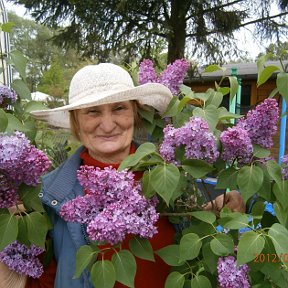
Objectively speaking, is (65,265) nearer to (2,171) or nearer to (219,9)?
(2,171)

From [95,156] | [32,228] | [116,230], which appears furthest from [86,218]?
[95,156]

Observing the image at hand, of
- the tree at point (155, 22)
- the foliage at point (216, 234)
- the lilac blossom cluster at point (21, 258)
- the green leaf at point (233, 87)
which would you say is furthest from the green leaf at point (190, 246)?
the tree at point (155, 22)

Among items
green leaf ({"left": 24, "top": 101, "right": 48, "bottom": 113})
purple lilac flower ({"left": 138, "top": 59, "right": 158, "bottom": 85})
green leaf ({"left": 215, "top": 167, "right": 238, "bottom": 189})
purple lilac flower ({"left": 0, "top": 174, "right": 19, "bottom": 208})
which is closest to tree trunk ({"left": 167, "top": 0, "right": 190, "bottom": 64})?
purple lilac flower ({"left": 138, "top": 59, "right": 158, "bottom": 85})

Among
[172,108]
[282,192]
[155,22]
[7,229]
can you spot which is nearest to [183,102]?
[172,108]

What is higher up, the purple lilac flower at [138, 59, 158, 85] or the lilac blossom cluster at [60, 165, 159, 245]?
the purple lilac flower at [138, 59, 158, 85]

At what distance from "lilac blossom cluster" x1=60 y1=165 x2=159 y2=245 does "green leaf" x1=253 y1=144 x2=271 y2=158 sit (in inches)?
13.1

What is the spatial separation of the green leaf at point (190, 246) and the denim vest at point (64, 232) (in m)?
0.39

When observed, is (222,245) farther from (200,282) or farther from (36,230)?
(36,230)

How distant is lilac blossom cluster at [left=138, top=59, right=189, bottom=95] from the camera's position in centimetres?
146

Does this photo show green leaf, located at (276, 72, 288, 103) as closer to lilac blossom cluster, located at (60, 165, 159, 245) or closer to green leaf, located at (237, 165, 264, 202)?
green leaf, located at (237, 165, 264, 202)

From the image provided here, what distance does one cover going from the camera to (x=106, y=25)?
27.0 ft

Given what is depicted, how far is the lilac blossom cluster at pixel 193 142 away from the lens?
103 cm

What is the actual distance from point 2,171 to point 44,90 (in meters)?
27.0

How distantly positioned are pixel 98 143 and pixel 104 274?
54cm
